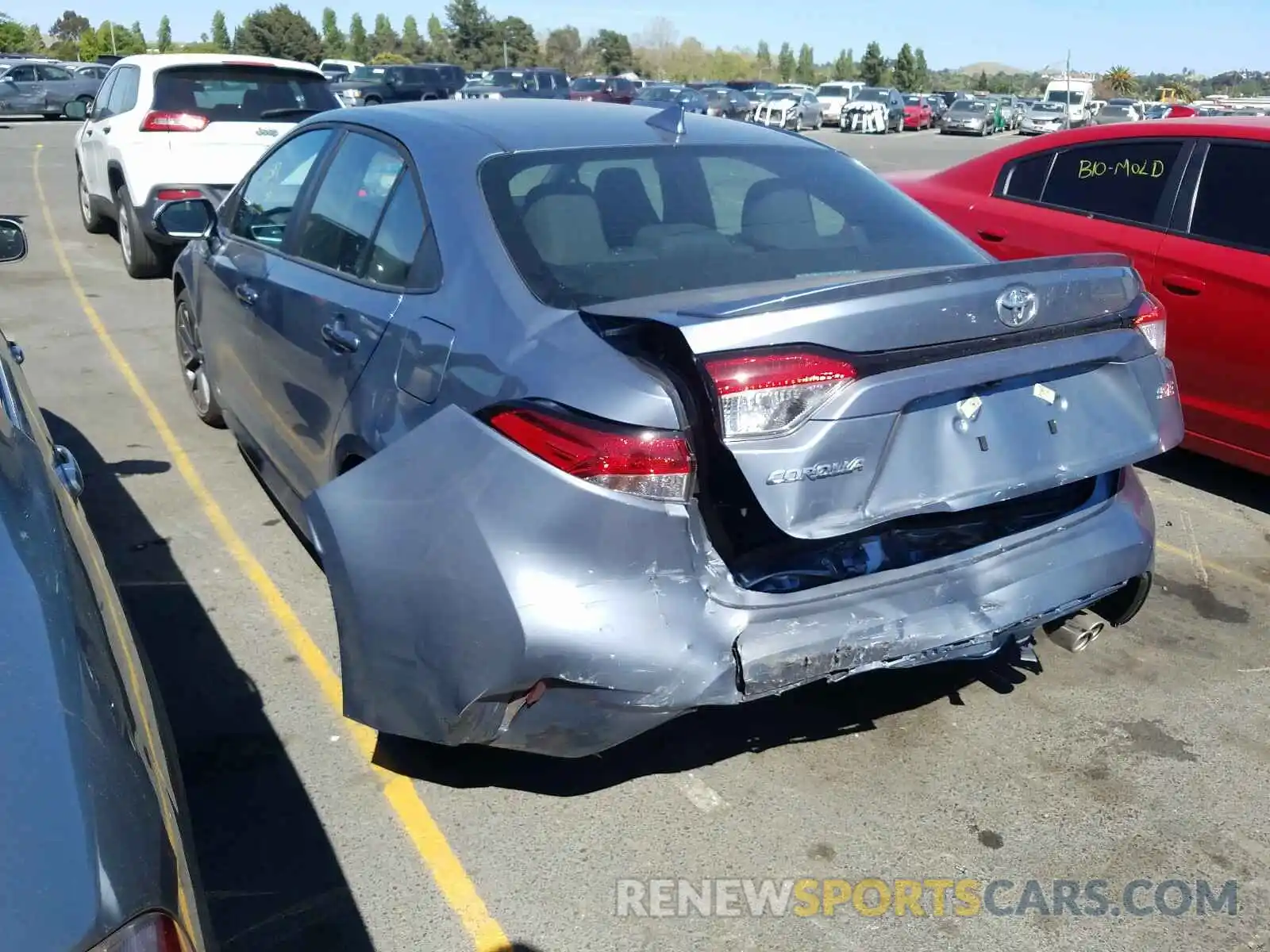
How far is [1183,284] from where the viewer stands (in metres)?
5.15

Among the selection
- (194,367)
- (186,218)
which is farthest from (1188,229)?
(194,367)

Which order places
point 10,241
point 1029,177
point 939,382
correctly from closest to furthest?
point 939,382 < point 10,241 < point 1029,177

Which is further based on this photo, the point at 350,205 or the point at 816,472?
the point at 350,205

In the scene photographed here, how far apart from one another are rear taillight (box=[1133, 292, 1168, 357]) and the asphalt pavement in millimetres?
1158

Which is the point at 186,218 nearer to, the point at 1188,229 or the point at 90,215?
the point at 1188,229

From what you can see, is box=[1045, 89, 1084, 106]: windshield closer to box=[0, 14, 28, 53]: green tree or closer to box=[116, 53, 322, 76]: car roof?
box=[116, 53, 322, 76]: car roof

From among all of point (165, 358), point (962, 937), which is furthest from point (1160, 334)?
point (165, 358)

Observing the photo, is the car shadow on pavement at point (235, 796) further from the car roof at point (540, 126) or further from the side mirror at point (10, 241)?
the car roof at point (540, 126)

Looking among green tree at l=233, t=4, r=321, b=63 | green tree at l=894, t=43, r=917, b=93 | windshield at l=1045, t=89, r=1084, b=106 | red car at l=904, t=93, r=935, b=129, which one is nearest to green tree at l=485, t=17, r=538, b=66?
green tree at l=233, t=4, r=321, b=63

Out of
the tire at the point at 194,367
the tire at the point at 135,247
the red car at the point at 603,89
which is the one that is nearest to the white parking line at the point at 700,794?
the tire at the point at 194,367

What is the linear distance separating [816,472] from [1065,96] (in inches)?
1975

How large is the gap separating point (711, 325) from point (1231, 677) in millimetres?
2389

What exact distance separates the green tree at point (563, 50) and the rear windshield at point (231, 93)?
9509 cm

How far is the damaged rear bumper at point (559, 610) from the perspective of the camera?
8.29ft
